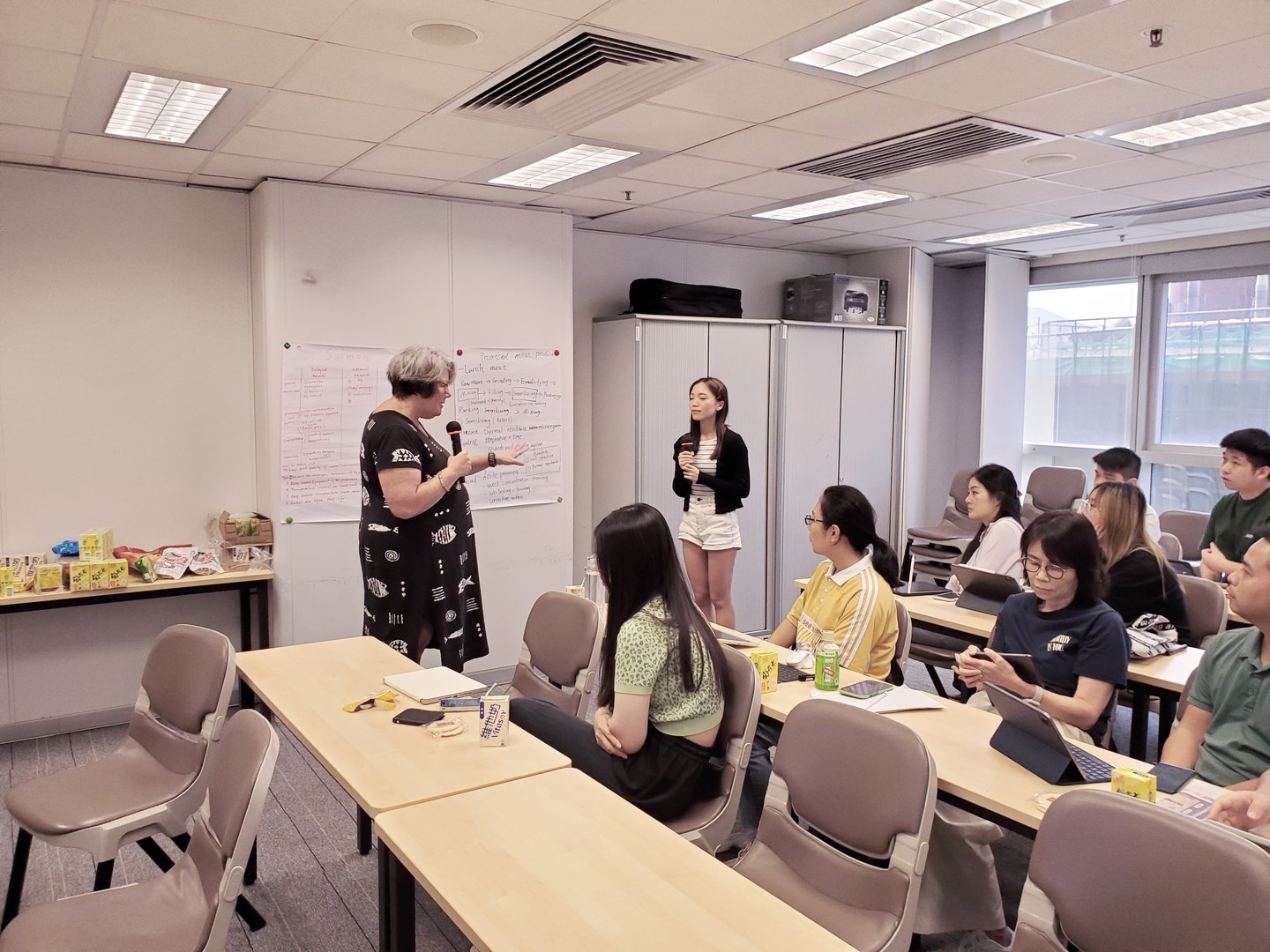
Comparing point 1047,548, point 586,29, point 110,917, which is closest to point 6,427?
point 110,917

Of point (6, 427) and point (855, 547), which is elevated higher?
point (6, 427)

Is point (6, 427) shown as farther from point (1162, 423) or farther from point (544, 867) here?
point (1162, 423)

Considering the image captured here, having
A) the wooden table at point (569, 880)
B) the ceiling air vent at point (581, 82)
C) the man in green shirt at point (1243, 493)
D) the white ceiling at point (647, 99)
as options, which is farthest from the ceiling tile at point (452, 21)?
the man in green shirt at point (1243, 493)

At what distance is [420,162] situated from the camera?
4.17 m

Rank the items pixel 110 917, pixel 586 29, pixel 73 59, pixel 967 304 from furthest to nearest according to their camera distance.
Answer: pixel 967 304, pixel 73 59, pixel 586 29, pixel 110 917

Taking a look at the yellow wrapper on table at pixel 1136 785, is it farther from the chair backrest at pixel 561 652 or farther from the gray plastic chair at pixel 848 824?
the chair backrest at pixel 561 652

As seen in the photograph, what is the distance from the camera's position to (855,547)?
3229 mm

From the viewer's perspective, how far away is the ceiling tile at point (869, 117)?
10.9 ft

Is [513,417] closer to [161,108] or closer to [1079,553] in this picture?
[161,108]

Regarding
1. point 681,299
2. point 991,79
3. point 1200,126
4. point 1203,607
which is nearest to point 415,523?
point 991,79

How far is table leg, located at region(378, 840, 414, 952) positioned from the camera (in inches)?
81.0

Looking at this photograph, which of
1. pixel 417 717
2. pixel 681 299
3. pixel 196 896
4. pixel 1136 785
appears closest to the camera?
pixel 1136 785

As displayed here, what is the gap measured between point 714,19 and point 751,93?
0.68 metres

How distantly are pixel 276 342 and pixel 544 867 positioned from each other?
11.4 feet
